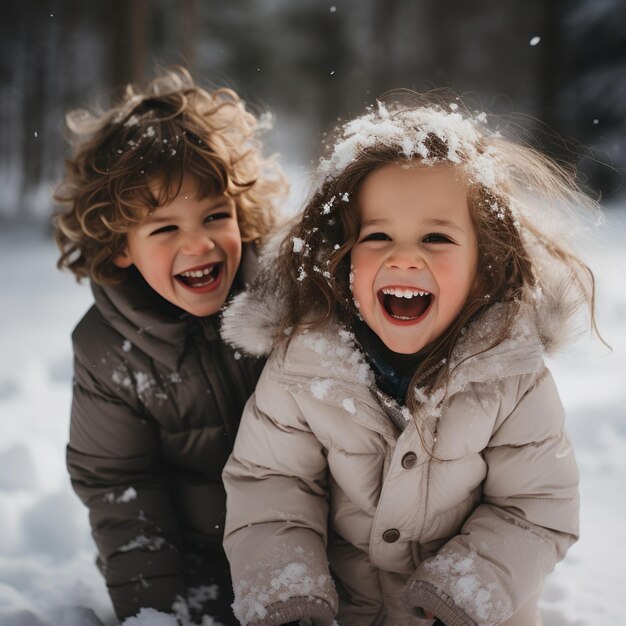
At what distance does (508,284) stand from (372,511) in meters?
0.60

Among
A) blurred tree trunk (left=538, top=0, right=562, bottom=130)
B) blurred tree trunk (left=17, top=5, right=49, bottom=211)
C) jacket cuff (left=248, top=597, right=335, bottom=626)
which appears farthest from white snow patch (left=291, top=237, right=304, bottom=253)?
blurred tree trunk (left=17, top=5, right=49, bottom=211)

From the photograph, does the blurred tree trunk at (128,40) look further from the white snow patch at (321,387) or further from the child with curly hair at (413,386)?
the white snow patch at (321,387)

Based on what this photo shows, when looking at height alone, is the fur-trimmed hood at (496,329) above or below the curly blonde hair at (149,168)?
below

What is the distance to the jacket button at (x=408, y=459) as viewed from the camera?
1352 mm

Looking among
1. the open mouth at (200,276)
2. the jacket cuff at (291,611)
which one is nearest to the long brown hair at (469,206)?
the open mouth at (200,276)

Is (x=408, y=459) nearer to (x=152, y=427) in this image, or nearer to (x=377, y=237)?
(x=377, y=237)

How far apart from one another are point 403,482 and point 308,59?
55.0 feet

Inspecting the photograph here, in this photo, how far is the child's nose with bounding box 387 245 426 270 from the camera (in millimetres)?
1282

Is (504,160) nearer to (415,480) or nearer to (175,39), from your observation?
(415,480)

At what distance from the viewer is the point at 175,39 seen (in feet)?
47.9

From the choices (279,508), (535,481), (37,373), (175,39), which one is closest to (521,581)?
(535,481)

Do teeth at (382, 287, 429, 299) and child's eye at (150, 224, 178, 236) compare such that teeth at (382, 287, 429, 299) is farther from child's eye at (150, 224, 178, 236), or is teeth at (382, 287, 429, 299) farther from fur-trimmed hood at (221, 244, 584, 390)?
child's eye at (150, 224, 178, 236)

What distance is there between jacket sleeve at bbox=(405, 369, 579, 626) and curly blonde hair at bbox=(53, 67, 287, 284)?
89 centimetres

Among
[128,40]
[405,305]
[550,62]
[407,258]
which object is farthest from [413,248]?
[550,62]
